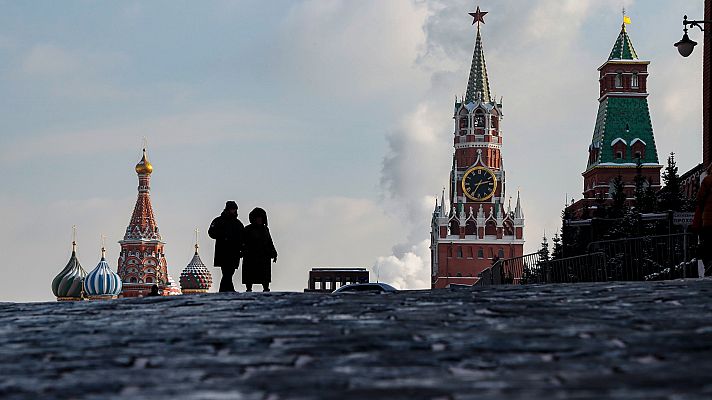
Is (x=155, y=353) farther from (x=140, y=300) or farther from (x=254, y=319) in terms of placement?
(x=140, y=300)

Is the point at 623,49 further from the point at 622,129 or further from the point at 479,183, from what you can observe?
the point at 479,183

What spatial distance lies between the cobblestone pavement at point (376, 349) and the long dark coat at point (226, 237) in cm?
610

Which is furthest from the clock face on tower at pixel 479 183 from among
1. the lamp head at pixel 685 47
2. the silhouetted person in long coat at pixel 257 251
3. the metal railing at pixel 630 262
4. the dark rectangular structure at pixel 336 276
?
the silhouetted person in long coat at pixel 257 251

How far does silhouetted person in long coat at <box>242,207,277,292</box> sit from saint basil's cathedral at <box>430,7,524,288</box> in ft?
496

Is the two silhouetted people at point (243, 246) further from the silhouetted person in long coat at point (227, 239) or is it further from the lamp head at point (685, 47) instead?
the lamp head at point (685, 47)

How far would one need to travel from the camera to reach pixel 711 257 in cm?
2034

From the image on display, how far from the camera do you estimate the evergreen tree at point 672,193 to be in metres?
58.3

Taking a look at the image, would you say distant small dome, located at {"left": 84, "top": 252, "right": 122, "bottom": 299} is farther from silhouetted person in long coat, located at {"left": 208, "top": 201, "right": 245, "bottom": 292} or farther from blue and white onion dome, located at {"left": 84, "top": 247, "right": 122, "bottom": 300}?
silhouetted person in long coat, located at {"left": 208, "top": 201, "right": 245, "bottom": 292}

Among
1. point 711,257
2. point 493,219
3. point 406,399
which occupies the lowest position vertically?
point 406,399

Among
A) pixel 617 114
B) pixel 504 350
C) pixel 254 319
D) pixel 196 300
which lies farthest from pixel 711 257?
pixel 617 114

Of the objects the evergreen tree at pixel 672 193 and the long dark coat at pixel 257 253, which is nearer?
the long dark coat at pixel 257 253

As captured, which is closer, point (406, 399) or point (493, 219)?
point (406, 399)

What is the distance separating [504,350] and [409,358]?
2.34ft

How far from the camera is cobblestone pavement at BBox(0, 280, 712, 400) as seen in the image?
331 inches
